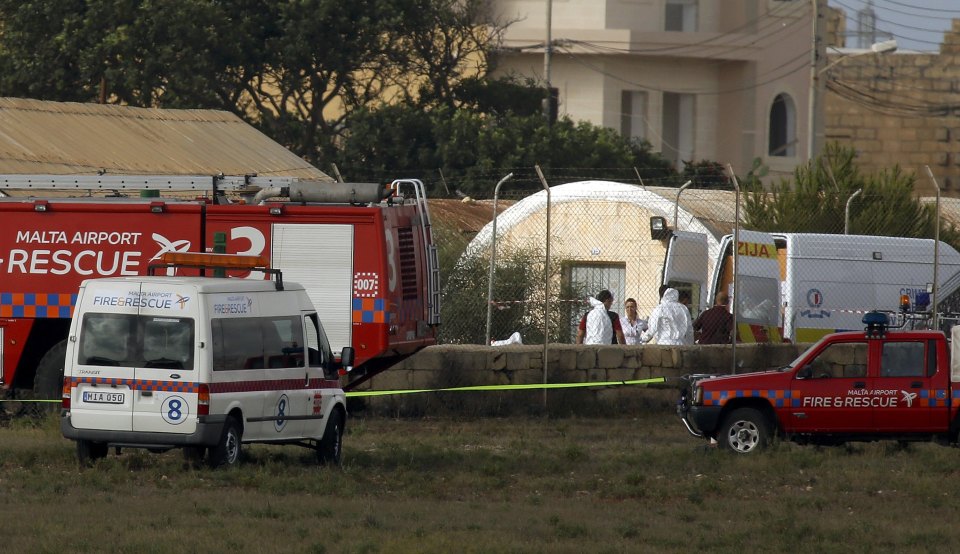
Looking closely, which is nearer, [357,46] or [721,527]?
[721,527]

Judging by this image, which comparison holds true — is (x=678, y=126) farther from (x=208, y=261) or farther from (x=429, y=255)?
(x=208, y=261)

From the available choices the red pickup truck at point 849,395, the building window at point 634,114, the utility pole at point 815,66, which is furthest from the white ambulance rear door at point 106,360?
the building window at point 634,114

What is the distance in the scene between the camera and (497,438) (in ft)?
57.5

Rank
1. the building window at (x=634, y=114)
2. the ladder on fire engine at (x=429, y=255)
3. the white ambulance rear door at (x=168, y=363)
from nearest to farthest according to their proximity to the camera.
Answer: the white ambulance rear door at (x=168, y=363)
the ladder on fire engine at (x=429, y=255)
the building window at (x=634, y=114)

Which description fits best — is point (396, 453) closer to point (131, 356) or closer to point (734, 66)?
point (131, 356)

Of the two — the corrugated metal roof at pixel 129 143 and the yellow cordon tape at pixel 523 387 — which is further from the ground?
the corrugated metal roof at pixel 129 143

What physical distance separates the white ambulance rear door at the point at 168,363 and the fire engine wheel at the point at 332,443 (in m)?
1.75

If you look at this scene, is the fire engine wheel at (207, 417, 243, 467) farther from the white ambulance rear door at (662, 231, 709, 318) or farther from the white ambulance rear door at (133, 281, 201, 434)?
the white ambulance rear door at (662, 231, 709, 318)

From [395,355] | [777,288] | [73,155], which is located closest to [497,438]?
[395,355]

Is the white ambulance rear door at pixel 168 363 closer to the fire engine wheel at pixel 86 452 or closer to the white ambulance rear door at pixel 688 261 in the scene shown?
the fire engine wheel at pixel 86 452

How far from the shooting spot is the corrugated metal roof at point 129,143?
89.3ft

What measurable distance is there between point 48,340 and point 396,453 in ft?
16.9

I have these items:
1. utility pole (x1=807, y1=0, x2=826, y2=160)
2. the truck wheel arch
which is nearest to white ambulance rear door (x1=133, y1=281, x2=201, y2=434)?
the truck wheel arch

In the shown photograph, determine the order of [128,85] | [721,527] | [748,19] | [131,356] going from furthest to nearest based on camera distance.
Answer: [748,19] < [128,85] < [131,356] < [721,527]
